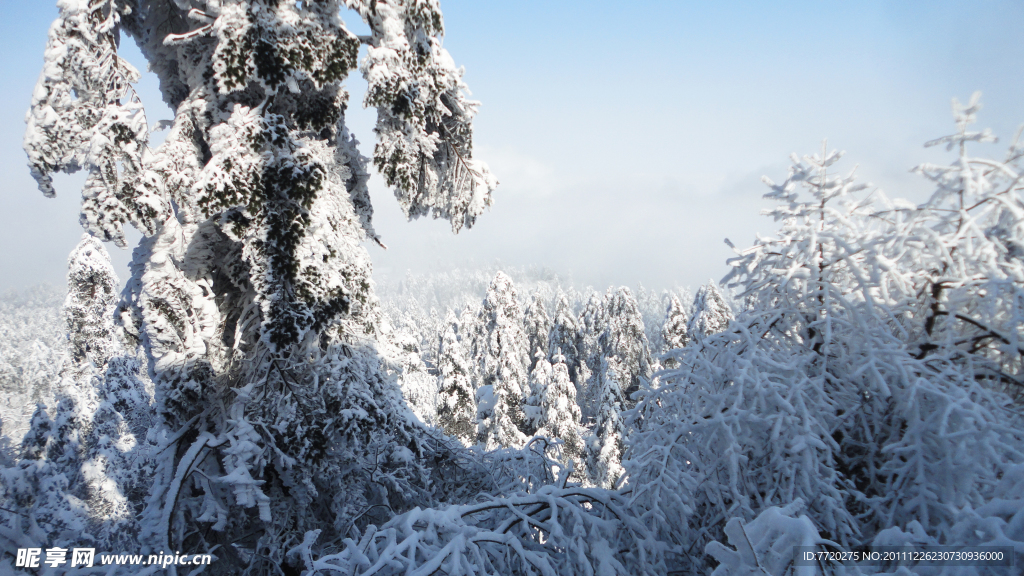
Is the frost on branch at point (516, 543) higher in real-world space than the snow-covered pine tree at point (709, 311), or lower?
lower

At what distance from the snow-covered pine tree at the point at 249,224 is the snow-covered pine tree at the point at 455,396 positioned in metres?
17.1

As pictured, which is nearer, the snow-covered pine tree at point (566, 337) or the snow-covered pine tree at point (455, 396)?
the snow-covered pine tree at point (455, 396)

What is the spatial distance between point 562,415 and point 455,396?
18.1ft

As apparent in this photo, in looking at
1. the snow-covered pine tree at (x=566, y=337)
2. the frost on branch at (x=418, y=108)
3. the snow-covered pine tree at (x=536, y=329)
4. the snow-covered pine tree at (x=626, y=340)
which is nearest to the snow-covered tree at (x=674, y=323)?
the snow-covered pine tree at (x=626, y=340)

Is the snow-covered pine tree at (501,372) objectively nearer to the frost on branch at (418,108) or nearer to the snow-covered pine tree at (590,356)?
the snow-covered pine tree at (590,356)

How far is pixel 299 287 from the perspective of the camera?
13.5 feet

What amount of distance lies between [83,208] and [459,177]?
3557mm

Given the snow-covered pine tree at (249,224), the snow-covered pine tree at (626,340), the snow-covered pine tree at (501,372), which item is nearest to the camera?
the snow-covered pine tree at (249,224)

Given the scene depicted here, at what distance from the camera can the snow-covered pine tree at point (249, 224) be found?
3.89 metres

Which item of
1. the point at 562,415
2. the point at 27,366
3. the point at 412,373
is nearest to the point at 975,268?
the point at 412,373

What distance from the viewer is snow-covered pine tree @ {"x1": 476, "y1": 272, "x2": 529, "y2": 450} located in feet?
76.4

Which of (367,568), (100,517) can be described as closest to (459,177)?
(367,568)

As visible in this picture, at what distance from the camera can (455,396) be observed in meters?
22.0

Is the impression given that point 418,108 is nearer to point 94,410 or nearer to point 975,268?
point 975,268
